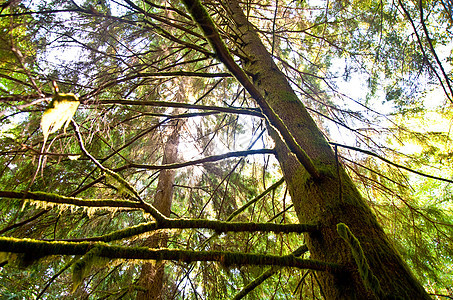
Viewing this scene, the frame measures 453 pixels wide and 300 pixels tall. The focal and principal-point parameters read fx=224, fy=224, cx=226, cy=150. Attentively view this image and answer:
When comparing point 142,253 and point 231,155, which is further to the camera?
point 231,155

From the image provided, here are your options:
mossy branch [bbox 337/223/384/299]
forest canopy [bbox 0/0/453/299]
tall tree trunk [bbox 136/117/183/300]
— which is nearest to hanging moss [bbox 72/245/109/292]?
forest canopy [bbox 0/0/453/299]

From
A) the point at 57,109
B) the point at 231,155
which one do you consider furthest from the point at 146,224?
the point at 231,155

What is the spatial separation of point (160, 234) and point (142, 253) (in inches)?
128

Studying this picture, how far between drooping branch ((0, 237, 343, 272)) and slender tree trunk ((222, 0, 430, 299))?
0.42ft

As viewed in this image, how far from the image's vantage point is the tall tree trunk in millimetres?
3771

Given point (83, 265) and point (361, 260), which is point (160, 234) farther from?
point (361, 260)

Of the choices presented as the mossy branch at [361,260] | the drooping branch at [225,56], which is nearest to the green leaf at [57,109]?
the drooping branch at [225,56]

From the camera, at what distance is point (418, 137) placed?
3281 mm

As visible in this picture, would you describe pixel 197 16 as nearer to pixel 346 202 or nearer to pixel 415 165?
pixel 346 202

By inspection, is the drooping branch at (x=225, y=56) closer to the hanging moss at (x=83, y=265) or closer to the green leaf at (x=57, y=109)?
the green leaf at (x=57, y=109)

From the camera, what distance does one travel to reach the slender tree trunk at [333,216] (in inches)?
42.8

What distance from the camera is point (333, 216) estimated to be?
1.37 m

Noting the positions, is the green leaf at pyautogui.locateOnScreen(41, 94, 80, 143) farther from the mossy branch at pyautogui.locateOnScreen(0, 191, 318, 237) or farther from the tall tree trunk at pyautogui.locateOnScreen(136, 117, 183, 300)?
the tall tree trunk at pyautogui.locateOnScreen(136, 117, 183, 300)

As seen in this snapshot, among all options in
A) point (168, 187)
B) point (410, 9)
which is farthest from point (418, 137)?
point (168, 187)
